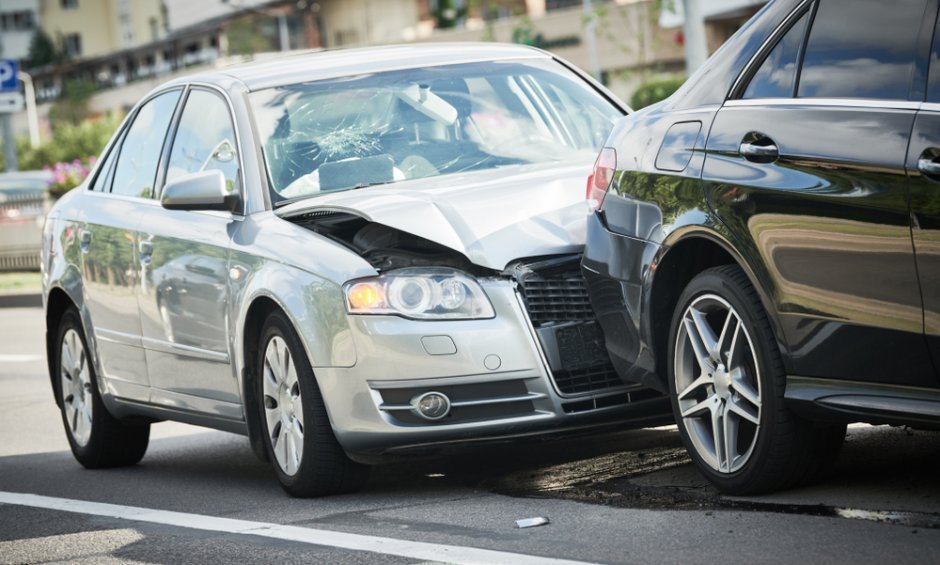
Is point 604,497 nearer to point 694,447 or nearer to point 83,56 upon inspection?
point 694,447

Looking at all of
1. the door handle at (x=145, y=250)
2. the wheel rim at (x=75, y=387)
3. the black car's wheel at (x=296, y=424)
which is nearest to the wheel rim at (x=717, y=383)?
the black car's wheel at (x=296, y=424)

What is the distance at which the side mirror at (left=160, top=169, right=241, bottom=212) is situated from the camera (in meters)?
6.99

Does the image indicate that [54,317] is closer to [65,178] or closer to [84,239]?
[84,239]

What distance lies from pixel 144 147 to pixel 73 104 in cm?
9764

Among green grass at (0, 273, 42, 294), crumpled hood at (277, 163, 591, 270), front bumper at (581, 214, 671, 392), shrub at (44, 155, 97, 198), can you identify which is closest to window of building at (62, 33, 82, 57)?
shrub at (44, 155, 97, 198)

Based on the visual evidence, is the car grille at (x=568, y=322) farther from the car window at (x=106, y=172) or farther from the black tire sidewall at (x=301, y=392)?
the car window at (x=106, y=172)

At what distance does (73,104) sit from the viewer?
338ft

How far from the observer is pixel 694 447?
5625mm

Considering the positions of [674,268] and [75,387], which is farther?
[75,387]

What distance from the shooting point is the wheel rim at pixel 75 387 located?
28.4 feet

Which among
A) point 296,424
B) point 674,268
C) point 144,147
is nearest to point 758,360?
point 674,268

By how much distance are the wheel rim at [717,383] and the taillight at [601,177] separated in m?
0.69

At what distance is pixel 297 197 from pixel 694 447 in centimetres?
220

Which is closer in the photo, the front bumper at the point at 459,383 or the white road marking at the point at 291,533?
the white road marking at the point at 291,533
